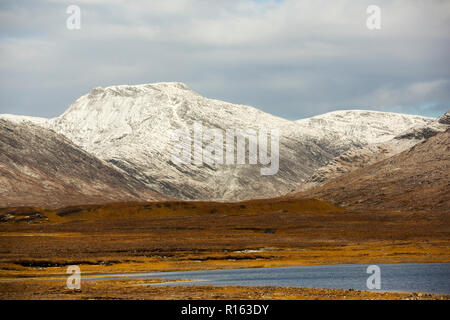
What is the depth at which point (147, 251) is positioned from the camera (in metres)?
119

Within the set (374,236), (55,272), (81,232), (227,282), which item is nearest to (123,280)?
Answer: (227,282)

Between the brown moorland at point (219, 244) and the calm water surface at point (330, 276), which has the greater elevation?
the brown moorland at point (219, 244)

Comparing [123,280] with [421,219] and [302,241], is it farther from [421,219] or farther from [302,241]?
[421,219]

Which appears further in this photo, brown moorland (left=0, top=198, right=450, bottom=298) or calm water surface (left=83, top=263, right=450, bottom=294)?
brown moorland (left=0, top=198, right=450, bottom=298)

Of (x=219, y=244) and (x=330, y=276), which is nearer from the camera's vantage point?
(x=330, y=276)

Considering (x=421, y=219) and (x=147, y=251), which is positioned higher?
(x=421, y=219)

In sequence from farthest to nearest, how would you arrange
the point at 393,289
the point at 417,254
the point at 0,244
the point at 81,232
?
the point at 81,232
the point at 0,244
the point at 417,254
the point at 393,289

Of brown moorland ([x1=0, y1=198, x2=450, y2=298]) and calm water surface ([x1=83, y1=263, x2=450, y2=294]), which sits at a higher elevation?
brown moorland ([x1=0, y1=198, x2=450, y2=298])

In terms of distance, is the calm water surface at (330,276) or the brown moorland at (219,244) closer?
the calm water surface at (330,276)

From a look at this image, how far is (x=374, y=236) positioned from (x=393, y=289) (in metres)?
85.7

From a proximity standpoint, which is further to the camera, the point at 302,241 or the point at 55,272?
the point at 302,241

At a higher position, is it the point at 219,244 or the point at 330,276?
the point at 219,244
